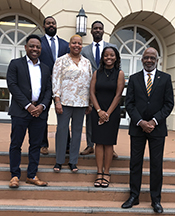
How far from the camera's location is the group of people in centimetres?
307

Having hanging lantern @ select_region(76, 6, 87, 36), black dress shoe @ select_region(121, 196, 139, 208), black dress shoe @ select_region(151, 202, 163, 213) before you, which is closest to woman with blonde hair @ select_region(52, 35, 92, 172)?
black dress shoe @ select_region(121, 196, 139, 208)

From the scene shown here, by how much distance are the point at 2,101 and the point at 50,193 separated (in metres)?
5.56

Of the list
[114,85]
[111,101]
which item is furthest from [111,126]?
[114,85]

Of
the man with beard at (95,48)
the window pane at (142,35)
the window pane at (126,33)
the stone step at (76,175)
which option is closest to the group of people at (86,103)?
the stone step at (76,175)

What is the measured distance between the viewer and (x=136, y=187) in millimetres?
3191

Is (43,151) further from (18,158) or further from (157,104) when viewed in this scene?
(157,104)

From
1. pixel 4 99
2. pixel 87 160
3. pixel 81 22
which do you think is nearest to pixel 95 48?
pixel 87 160

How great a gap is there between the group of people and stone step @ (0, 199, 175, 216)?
12 centimetres

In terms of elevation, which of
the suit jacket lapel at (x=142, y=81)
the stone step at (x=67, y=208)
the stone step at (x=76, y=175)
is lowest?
the stone step at (x=67, y=208)

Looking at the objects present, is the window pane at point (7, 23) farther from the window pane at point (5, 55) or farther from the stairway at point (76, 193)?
the stairway at point (76, 193)

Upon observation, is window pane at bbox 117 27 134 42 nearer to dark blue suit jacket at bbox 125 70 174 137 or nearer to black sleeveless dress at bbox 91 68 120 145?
black sleeveless dress at bbox 91 68 120 145

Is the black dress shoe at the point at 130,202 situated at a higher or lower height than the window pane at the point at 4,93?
lower

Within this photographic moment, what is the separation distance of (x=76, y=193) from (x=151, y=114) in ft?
4.85

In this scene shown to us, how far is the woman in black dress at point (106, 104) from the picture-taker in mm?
3400
